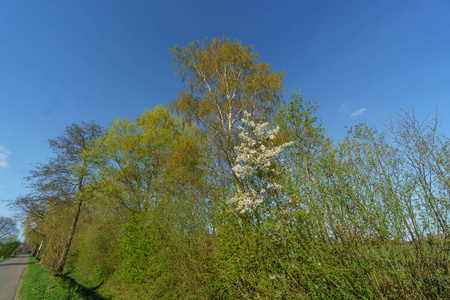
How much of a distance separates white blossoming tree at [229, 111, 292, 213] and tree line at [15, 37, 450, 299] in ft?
0.16

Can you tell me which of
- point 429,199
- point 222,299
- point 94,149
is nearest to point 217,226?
point 222,299

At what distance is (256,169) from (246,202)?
1.35 metres

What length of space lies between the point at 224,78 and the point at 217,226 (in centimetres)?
645

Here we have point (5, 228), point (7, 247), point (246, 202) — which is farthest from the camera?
point (5, 228)

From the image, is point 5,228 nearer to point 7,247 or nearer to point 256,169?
point 7,247

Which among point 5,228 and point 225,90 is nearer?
point 225,90

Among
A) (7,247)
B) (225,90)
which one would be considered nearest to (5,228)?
(7,247)

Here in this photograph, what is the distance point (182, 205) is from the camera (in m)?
6.95

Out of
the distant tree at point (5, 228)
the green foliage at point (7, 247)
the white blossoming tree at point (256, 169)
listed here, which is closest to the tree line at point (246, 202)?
the white blossoming tree at point (256, 169)

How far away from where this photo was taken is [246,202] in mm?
5391

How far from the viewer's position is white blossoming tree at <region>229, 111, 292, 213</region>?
5586 millimetres

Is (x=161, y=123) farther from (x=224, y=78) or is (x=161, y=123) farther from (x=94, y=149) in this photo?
(x=224, y=78)

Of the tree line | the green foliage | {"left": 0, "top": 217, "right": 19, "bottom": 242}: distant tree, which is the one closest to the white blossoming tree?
the tree line

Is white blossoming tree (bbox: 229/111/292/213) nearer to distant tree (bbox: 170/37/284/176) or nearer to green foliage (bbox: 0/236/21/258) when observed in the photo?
distant tree (bbox: 170/37/284/176)
